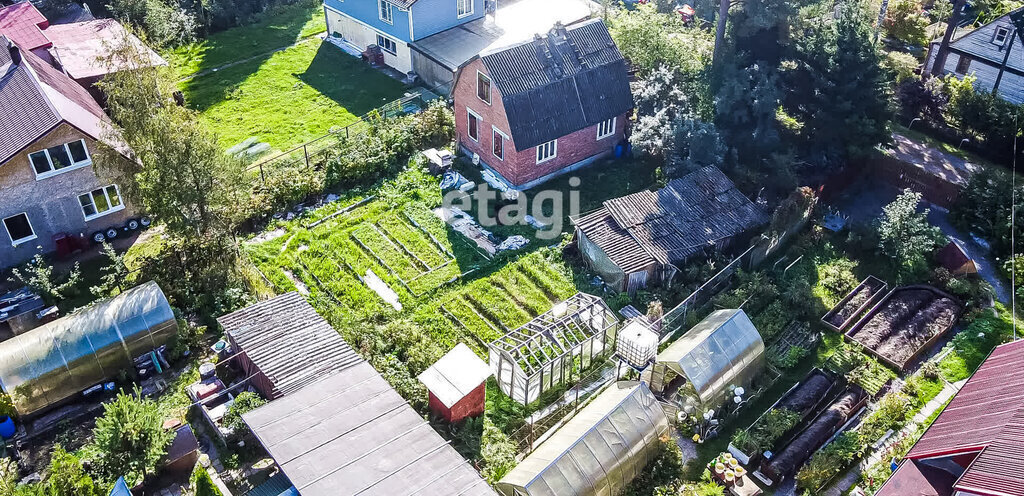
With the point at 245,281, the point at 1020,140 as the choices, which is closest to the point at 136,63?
the point at 245,281

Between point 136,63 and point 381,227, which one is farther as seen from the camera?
point 381,227

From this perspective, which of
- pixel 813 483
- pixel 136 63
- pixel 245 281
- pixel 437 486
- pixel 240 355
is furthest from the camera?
pixel 245 281

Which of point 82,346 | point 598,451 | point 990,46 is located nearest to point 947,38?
point 990,46

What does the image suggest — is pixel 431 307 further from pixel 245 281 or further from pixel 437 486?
pixel 437 486

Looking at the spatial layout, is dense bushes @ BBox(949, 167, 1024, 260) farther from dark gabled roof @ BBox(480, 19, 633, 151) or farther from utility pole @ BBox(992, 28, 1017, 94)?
dark gabled roof @ BBox(480, 19, 633, 151)

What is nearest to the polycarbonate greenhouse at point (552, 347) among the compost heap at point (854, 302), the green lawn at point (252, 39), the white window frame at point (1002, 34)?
the compost heap at point (854, 302)

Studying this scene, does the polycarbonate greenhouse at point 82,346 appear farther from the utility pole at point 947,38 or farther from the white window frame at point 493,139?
the utility pole at point 947,38

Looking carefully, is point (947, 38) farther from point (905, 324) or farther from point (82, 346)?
point (82, 346)

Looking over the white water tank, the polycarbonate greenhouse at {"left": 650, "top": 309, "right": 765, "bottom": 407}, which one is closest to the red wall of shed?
the white water tank
